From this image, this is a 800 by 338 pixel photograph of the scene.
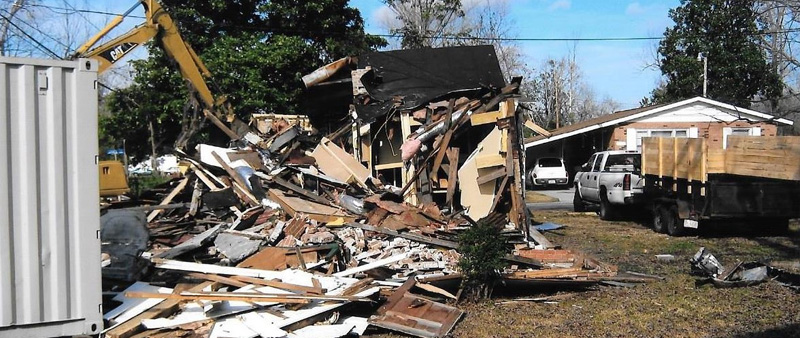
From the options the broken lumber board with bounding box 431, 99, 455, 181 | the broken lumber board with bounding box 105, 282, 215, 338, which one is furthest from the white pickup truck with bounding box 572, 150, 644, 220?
the broken lumber board with bounding box 105, 282, 215, 338

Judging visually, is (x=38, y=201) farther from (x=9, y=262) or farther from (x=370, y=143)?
(x=370, y=143)

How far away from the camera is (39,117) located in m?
4.83

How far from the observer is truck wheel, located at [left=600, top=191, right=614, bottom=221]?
18.3 m

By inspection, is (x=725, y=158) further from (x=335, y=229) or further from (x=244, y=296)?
(x=244, y=296)

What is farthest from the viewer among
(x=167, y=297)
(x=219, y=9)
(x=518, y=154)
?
(x=219, y=9)

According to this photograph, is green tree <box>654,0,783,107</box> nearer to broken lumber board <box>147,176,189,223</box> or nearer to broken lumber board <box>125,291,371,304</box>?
broken lumber board <box>147,176,189,223</box>

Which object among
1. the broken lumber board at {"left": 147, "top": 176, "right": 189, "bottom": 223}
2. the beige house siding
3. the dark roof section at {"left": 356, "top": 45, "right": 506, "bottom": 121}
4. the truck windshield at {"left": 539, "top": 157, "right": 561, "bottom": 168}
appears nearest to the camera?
the broken lumber board at {"left": 147, "top": 176, "right": 189, "bottom": 223}

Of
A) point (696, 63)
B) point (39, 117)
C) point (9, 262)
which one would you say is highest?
point (696, 63)

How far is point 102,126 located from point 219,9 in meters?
14.2

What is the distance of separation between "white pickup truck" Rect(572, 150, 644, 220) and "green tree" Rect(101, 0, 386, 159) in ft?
40.9

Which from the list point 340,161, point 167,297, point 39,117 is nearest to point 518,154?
point 340,161

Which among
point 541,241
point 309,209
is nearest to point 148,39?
point 309,209

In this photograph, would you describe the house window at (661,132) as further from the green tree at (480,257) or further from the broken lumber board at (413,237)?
the green tree at (480,257)

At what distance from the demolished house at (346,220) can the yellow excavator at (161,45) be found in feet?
3.08
